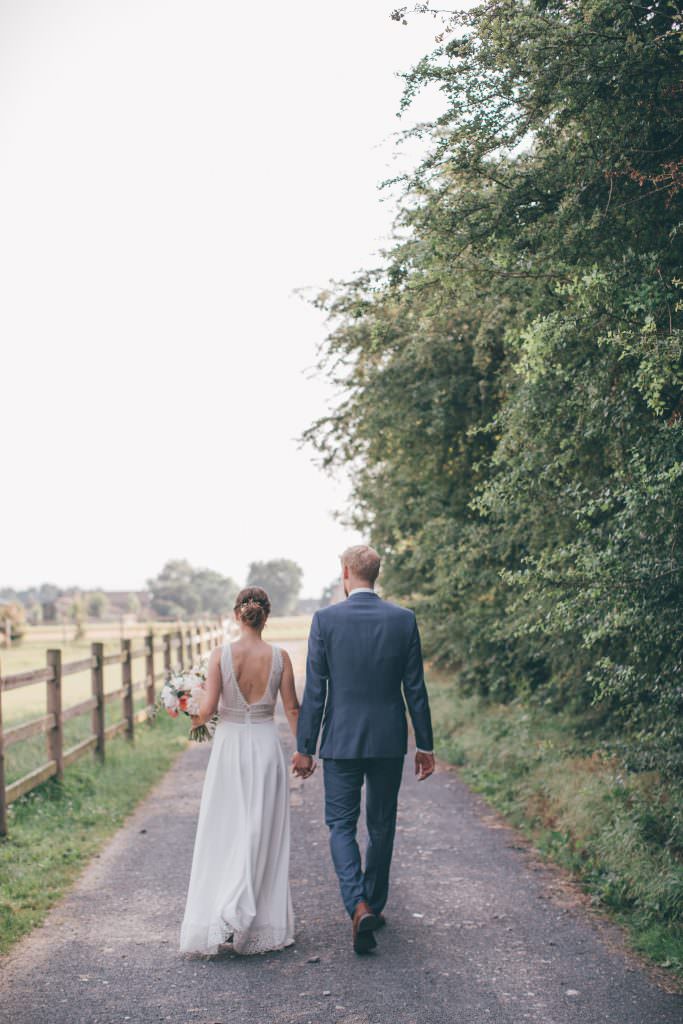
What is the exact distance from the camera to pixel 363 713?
19.9ft

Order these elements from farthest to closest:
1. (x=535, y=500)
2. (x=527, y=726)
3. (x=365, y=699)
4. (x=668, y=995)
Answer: (x=527, y=726) < (x=535, y=500) < (x=365, y=699) < (x=668, y=995)

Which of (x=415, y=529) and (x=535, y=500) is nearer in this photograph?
(x=535, y=500)

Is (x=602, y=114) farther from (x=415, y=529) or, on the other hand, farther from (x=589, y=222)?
(x=415, y=529)

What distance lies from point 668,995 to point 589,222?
15.2 feet

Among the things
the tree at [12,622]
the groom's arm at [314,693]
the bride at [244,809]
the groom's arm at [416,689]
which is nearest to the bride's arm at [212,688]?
the bride at [244,809]

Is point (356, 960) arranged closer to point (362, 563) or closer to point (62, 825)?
point (362, 563)

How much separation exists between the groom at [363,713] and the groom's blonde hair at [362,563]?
2 centimetres


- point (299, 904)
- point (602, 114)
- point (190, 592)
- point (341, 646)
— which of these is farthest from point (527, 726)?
point (190, 592)

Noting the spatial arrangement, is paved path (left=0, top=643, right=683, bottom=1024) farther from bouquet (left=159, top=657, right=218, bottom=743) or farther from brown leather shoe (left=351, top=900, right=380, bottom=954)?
bouquet (left=159, top=657, right=218, bottom=743)

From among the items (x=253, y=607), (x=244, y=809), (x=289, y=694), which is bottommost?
(x=244, y=809)

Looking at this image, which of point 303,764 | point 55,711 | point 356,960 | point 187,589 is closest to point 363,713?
point 303,764

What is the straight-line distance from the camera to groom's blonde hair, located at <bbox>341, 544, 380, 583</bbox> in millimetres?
6246

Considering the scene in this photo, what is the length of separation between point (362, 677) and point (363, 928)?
1345 mm

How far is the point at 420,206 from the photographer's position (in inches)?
320
